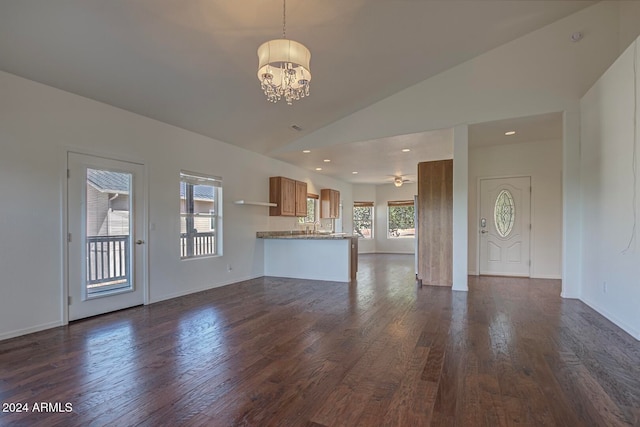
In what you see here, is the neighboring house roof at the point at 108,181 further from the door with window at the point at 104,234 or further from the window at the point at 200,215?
the window at the point at 200,215

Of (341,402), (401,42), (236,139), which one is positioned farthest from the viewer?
(236,139)

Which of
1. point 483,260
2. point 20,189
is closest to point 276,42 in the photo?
point 20,189

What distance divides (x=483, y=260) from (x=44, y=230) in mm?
7274

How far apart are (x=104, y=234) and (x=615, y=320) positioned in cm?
608

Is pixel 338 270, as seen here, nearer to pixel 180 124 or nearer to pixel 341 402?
pixel 180 124

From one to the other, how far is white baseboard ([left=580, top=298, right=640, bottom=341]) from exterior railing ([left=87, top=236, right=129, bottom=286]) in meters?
5.79

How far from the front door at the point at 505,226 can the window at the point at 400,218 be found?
4.71m

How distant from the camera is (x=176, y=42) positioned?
3.31 meters

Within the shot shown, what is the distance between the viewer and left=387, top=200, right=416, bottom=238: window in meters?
11.5

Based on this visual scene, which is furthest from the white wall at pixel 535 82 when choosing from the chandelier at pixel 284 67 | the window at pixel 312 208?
the window at pixel 312 208

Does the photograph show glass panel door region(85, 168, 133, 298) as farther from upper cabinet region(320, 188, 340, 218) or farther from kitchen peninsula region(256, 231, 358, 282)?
upper cabinet region(320, 188, 340, 218)

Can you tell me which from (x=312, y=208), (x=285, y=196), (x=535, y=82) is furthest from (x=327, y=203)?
(x=535, y=82)

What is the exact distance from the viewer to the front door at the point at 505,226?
21.1 feet

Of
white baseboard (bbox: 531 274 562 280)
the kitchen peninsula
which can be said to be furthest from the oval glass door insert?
the kitchen peninsula
